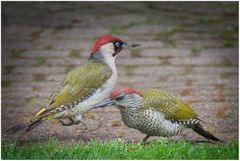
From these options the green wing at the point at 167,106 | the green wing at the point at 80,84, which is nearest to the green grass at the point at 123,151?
the green wing at the point at 167,106

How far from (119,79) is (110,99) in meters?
2.32

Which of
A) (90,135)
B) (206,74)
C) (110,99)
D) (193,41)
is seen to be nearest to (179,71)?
(206,74)

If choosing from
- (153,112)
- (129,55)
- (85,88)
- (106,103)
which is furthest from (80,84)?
(129,55)

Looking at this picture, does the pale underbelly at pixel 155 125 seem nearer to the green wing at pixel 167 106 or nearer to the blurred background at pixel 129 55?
the green wing at pixel 167 106

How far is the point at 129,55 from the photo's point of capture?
28.1 ft

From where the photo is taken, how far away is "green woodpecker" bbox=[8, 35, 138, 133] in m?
5.38

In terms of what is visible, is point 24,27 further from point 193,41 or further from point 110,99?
point 110,99

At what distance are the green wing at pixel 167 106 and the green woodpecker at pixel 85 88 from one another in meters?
0.31

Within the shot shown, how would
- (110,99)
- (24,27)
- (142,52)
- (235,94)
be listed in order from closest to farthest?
(110,99), (235,94), (142,52), (24,27)

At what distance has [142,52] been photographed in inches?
338

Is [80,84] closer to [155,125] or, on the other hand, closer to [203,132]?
[155,125]

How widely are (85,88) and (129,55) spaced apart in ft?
10.2

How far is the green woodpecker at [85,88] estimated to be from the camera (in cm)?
538

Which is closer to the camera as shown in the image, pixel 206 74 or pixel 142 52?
pixel 206 74
